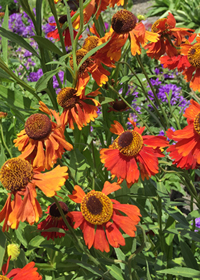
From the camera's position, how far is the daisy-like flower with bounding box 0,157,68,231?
586 mm

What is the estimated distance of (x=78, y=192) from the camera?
0.77 meters

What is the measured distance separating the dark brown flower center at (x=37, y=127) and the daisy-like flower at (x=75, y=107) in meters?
0.13

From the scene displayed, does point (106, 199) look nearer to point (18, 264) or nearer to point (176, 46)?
point (18, 264)

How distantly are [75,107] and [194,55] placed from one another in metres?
0.43

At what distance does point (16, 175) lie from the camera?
609 mm

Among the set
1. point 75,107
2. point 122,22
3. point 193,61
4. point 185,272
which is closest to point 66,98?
point 75,107

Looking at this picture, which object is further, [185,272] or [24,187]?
[185,272]

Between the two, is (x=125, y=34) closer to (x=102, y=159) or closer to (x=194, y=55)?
(x=194, y=55)

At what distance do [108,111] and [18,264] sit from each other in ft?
2.20

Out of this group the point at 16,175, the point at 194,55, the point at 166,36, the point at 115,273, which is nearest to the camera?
the point at 16,175

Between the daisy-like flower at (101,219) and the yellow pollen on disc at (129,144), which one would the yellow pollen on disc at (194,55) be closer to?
the yellow pollen on disc at (129,144)

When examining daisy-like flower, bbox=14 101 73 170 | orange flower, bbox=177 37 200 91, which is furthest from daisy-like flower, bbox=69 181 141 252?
orange flower, bbox=177 37 200 91

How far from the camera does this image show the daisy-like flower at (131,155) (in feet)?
2.55

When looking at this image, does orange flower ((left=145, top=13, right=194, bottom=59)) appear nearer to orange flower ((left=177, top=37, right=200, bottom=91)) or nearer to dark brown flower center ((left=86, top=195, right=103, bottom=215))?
orange flower ((left=177, top=37, right=200, bottom=91))
